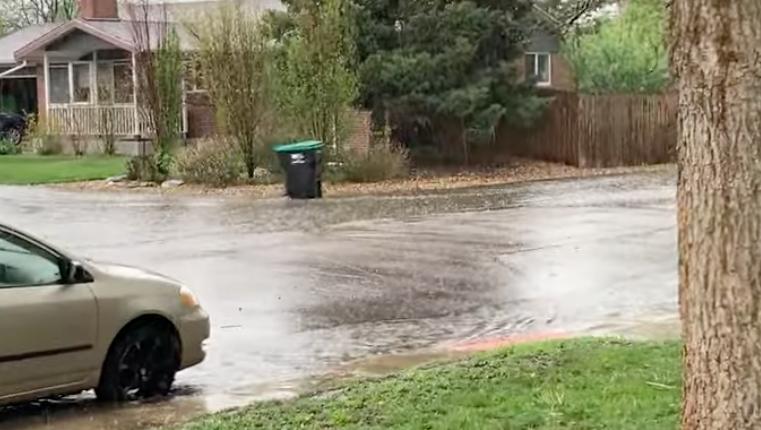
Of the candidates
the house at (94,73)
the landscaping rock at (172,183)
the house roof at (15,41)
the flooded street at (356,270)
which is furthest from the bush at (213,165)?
the house roof at (15,41)

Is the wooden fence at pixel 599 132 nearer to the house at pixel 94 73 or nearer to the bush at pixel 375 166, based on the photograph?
the bush at pixel 375 166

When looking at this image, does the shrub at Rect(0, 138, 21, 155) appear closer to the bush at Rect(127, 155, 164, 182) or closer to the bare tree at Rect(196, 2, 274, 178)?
the bush at Rect(127, 155, 164, 182)

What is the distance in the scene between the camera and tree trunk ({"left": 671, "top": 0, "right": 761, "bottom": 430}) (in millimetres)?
4191

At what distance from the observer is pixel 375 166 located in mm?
27188

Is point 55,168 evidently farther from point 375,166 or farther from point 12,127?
point 12,127

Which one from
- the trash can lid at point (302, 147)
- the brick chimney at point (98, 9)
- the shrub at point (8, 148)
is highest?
the brick chimney at point (98, 9)

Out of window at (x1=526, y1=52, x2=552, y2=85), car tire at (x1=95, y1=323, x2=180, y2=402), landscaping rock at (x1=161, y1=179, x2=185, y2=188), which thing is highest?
window at (x1=526, y1=52, x2=552, y2=85)

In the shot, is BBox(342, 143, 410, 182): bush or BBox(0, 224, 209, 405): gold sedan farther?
BBox(342, 143, 410, 182): bush

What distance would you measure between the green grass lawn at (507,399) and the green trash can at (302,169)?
15.6 metres

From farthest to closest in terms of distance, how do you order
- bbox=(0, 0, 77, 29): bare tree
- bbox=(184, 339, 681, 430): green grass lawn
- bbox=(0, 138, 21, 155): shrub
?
1. bbox=(0, 0, 77, 29): bare tree
2. bbox=(0, 138, 21, 155): shrub
3. bbox=(184, 339, 681, 430): green grass lawn

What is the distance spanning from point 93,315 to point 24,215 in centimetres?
1438

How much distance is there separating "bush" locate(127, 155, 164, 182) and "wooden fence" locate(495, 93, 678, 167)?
961 cm

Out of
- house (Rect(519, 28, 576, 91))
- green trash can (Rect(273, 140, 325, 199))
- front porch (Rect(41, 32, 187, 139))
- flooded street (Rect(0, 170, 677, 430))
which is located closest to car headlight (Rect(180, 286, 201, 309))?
flooded street (Rect(0, 170, 677, 430))

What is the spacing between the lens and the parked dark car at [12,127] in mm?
41228
